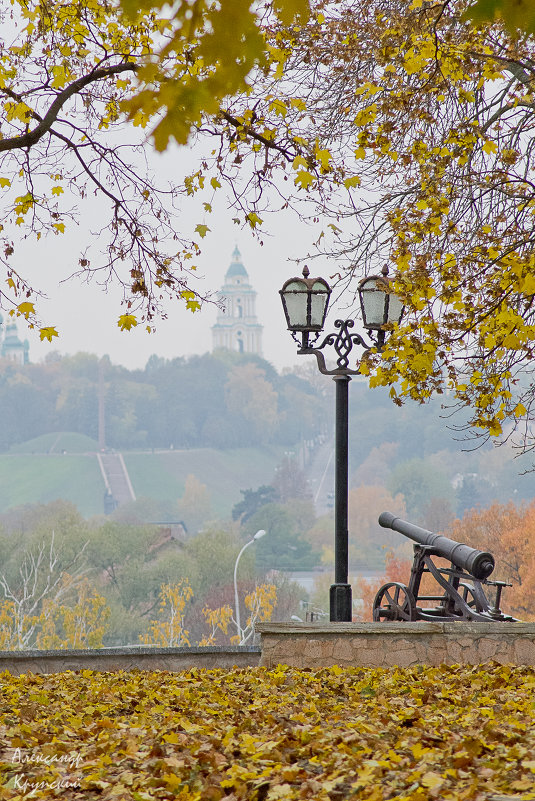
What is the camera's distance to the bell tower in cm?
14238

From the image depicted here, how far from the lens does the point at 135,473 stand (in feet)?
338

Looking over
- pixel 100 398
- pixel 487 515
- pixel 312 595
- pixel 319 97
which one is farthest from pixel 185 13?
pixel 100 398

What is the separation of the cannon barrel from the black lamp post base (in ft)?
2.84

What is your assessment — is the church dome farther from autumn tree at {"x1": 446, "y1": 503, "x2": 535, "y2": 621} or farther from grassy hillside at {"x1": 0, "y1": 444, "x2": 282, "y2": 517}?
autumn tree at {"x1": 446, "y1": 503, "x2": 535, "y2": 621}

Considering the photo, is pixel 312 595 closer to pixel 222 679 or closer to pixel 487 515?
pixel 487 515

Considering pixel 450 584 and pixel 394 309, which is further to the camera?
pixel 394 309

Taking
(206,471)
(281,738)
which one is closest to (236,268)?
(206,471)

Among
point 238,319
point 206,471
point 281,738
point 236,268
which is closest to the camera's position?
point 281,738

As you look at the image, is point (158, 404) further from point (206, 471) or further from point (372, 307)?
point (372, 307)

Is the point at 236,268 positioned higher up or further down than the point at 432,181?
higher up

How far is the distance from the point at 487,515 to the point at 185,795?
47.0 meters

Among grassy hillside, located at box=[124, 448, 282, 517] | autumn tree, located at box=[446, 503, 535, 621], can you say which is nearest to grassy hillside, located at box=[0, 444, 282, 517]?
grassy hillside, located at box=[124, 448, 282, 517]

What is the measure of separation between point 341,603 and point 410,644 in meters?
0.85

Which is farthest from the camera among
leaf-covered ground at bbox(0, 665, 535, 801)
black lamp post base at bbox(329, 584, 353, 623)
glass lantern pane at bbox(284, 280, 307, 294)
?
glass lantern pane at bbox(284, 280, 307, 294)
